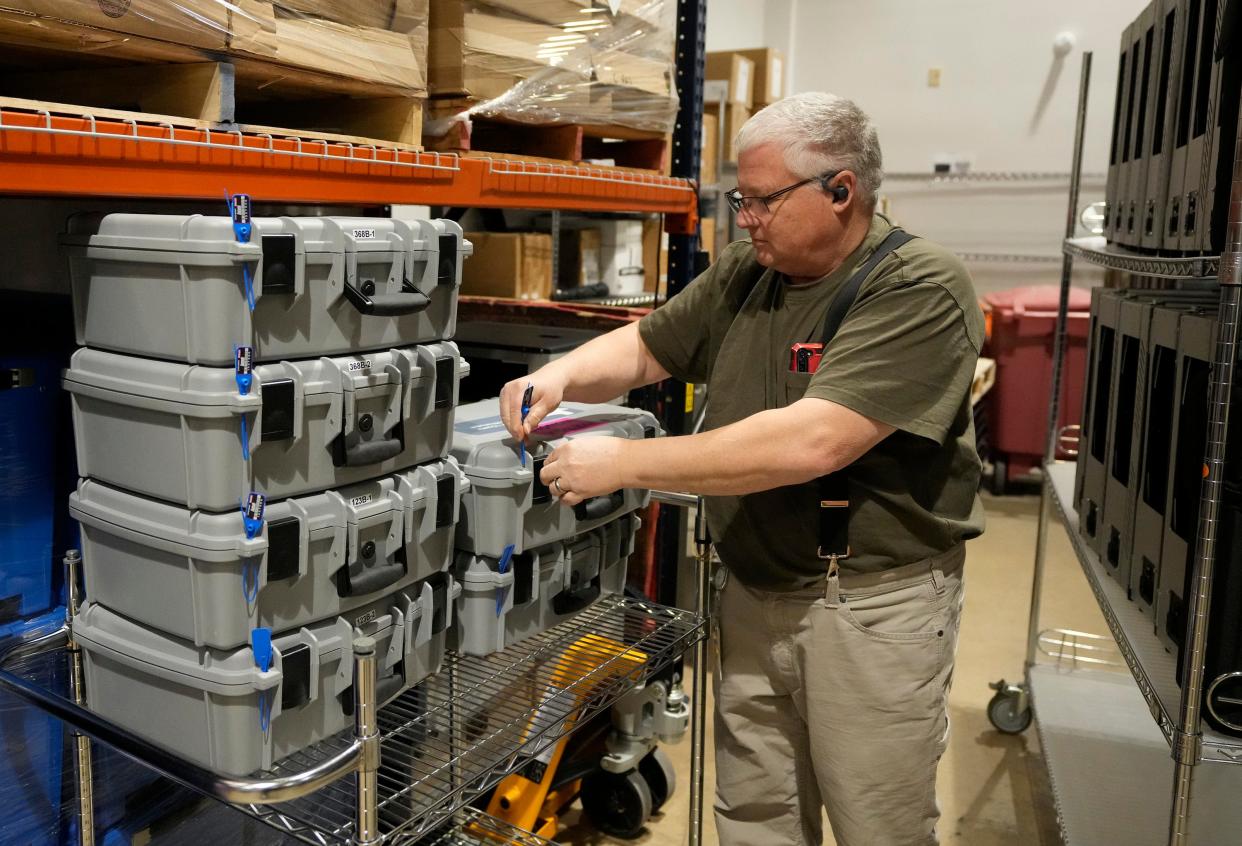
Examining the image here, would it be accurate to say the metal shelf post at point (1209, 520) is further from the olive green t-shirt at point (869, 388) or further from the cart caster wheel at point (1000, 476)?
the cart caster wheel at point (1000, 476)

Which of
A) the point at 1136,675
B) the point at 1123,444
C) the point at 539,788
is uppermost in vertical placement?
the point at 1123,444

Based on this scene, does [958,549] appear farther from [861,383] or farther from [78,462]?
[78,462]

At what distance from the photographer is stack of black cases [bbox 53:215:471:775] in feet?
4.43

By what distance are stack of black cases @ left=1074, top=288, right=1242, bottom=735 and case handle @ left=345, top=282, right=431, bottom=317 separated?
1.28 metres

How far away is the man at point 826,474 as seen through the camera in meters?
1.68

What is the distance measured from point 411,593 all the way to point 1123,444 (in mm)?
1596

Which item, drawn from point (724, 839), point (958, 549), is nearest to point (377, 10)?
point (958, 549)

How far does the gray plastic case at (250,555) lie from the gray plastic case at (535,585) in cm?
20

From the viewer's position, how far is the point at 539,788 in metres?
2.54

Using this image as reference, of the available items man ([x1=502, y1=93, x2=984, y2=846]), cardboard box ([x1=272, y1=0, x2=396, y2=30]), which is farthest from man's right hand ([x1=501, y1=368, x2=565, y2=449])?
cardboard box ([x1=272, y1=0, x2=396, y2=30])

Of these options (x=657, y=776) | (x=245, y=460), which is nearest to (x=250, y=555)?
(x=245, y=460)

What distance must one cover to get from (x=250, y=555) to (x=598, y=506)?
81cm

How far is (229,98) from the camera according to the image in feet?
5.08

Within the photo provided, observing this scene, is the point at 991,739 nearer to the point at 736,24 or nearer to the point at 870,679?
the point at 870,679
